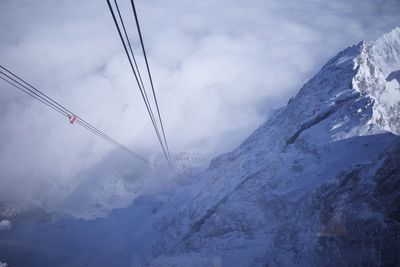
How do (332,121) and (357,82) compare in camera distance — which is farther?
(357,82)

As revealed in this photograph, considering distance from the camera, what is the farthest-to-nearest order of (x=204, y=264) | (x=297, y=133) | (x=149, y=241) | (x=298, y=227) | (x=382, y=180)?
(x=149, y=241)
(x=297, y=133)
(x=204, y=264)
(x=298, y=227)
(x=382, y=180)

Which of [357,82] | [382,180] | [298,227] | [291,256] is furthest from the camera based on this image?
[357,82]

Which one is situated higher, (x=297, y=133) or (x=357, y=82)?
(x=357, y=82)

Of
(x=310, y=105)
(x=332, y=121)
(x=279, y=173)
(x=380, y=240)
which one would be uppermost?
(x=310, y=105)

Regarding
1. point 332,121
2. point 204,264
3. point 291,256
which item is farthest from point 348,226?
point 332,121

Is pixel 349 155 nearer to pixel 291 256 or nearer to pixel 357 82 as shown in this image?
pixel 291 256

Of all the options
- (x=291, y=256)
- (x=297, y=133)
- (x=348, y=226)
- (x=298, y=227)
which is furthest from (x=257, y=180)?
(x=348, y=226)
